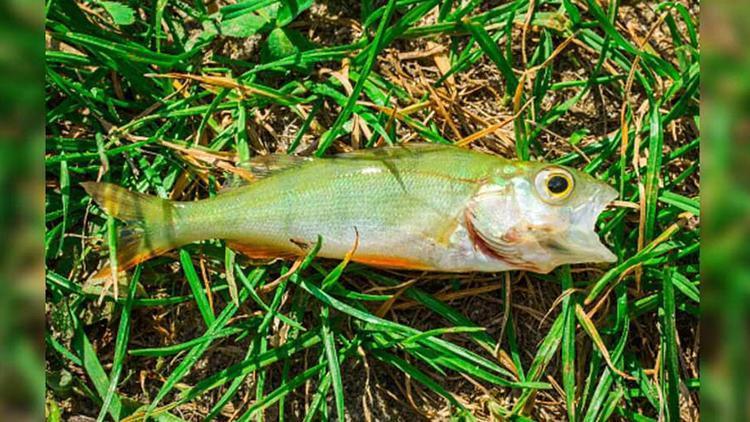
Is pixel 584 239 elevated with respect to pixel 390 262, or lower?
elevated

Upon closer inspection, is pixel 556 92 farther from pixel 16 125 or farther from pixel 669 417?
pixel 16 125

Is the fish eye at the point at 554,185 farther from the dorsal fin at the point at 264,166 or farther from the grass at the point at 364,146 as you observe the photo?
the dorsal fin at the point at 264,166

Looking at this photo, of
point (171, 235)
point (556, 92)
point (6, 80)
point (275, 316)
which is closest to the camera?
point (6, 80)

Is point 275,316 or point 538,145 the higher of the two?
point 538,145

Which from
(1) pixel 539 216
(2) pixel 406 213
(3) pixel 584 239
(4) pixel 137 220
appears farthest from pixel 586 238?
(4) pixel 137 220

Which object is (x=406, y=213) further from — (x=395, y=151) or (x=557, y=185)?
(x=557, y=185)

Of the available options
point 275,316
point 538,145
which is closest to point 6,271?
point 275,316
